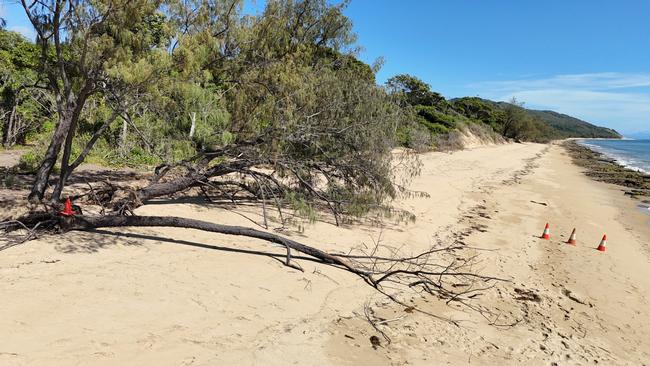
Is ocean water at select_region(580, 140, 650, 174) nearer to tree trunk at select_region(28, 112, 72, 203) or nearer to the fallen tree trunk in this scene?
the fallen tree trunk

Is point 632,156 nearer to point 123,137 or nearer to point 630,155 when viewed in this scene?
point 630,155

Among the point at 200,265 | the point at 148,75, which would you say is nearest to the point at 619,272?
the point at 200,265

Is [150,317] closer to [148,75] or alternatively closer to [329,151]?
[148,75]

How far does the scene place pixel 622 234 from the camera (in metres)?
10.7

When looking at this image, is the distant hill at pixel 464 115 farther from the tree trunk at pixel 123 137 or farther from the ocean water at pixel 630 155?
the tree trunk at pixel 123 137

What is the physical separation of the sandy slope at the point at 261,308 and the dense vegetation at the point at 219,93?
1.42 meters

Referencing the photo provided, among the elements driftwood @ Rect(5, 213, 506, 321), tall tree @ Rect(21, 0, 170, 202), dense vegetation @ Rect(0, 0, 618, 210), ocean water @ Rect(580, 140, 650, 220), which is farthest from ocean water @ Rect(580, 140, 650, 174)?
tall tree @ Rect(21, 0, 170, 202)

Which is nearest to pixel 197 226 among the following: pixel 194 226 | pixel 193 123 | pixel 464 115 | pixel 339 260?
pixel 194 226

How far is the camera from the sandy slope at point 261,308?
369 cm

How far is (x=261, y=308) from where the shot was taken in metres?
4.59

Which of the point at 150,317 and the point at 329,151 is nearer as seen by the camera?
the point at 150,317

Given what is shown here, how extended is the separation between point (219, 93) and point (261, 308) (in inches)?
187

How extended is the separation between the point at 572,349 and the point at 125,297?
4940 millimetres

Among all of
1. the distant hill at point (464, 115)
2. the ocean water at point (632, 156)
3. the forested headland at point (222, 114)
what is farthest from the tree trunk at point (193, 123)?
the distant hill at point (464, 115)
